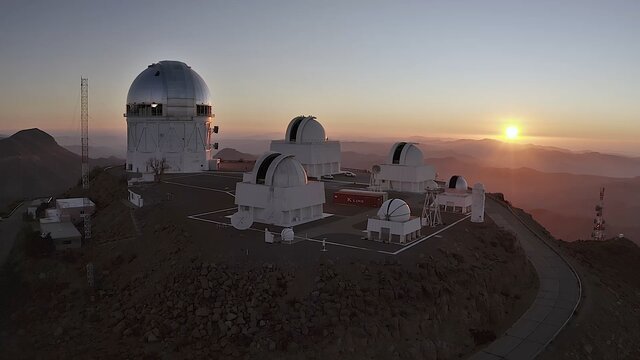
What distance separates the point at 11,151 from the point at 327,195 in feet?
307

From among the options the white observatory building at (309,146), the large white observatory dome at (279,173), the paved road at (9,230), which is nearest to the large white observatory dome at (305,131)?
the white observatory building at (309,146)

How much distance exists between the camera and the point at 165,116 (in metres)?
54.3

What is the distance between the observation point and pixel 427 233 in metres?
29.8

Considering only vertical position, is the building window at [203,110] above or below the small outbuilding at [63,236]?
above

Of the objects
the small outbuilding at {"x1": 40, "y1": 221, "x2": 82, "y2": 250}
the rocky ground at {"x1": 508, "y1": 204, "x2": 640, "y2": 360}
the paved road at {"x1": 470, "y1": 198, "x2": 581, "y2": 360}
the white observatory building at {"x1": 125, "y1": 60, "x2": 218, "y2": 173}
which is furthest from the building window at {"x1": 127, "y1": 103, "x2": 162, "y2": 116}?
the rocky ground at {"x1": 508, "y1": 204, "x2": 640, "y2": 360}

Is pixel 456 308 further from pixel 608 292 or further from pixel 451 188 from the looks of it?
pixel 451 188

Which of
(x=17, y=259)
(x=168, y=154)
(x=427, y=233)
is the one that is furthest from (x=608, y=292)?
(x=168, y=154)

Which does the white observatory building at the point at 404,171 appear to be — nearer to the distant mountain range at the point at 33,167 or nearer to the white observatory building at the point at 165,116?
the white observatory building at the point at 165,116

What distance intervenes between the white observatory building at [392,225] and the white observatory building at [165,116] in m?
34.9

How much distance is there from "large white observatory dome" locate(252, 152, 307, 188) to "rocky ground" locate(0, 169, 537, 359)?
20.7ft

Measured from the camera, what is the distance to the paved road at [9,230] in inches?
1269

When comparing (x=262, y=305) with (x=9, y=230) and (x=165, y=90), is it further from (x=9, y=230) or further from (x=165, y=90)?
(x=165, y=90)

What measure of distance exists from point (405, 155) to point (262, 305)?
2920 cm

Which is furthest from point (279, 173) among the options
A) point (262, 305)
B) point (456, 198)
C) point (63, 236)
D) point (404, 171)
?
point (404, 171)
